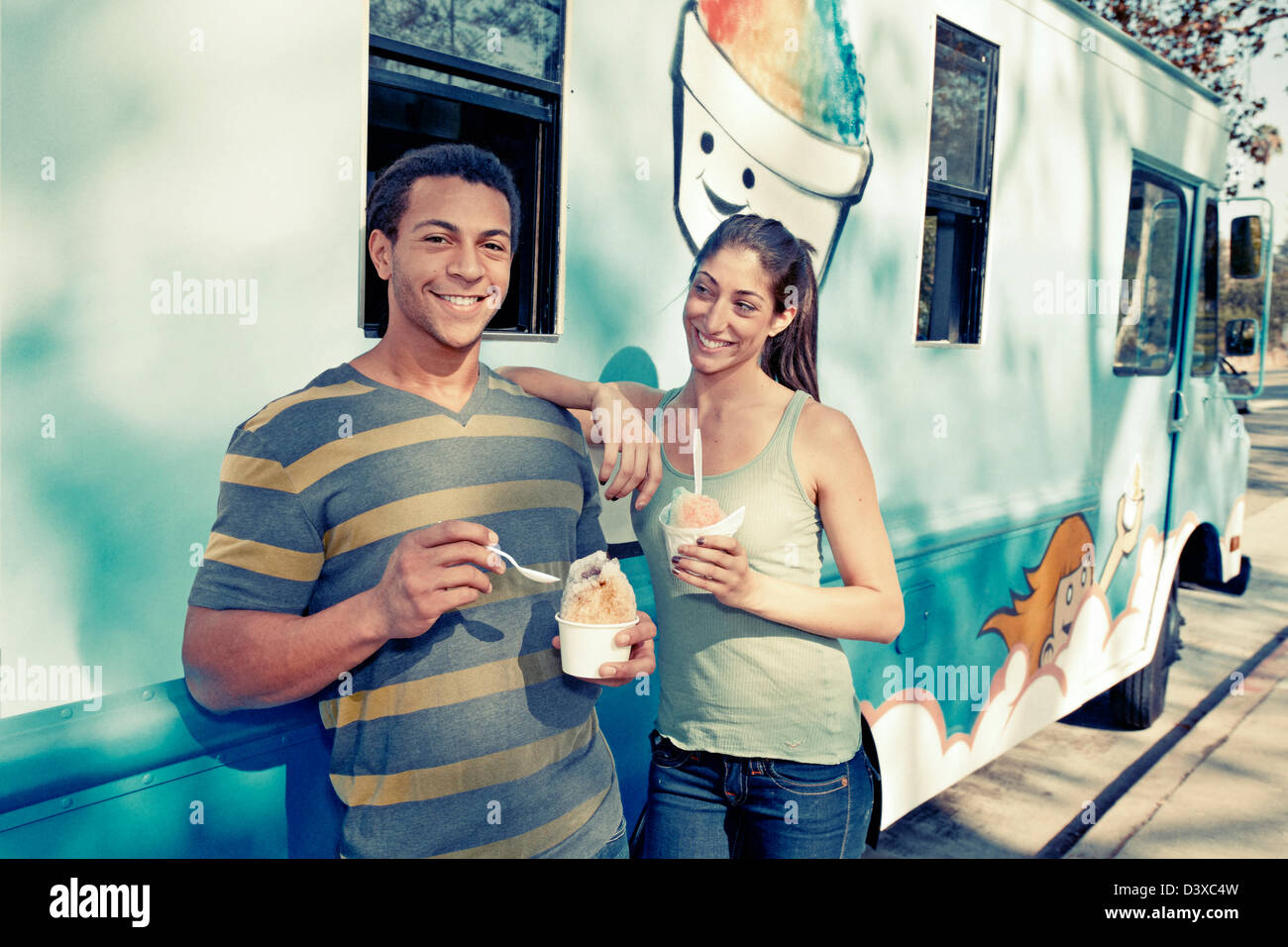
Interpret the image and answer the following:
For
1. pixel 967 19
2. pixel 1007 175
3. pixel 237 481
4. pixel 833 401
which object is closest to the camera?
pixel 237 481

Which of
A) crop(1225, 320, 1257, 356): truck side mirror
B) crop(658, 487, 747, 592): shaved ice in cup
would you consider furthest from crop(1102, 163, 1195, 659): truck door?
crop(658, 487, 747, 592): shaved ice in cup

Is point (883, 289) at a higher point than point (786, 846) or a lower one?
higher

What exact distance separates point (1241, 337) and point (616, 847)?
186 inches

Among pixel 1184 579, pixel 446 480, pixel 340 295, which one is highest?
pixel 340 295

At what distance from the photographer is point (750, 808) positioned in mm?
2041

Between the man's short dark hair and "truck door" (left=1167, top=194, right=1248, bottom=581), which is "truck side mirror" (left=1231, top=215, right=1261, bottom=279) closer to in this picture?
"truck door" (left=1167, top=194, right=1248, bottom=581)

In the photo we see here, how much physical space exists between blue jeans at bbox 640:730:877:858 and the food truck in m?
0.34

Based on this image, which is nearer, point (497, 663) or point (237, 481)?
point (237, 481)

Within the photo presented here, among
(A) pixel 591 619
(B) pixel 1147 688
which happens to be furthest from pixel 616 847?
(B) pixel 1147 688

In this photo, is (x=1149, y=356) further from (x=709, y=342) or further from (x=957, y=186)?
(x=709, y=342)
